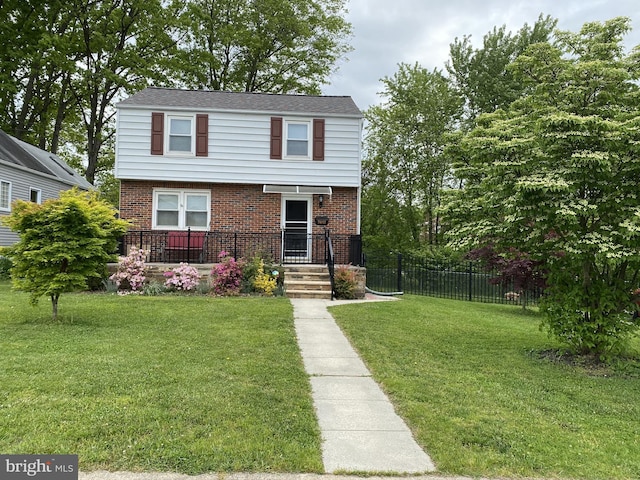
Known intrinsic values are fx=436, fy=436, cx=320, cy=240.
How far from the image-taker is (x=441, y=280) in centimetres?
1530

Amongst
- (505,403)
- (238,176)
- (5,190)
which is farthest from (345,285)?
(5,190)

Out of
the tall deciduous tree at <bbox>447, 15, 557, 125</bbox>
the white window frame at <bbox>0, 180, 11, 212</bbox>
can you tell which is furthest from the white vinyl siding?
the tall deciduous tree at <bbox>447, 15, 557, 125</bbox>

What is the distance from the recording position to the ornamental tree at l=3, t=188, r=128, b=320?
22.3 ft

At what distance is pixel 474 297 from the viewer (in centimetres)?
1514

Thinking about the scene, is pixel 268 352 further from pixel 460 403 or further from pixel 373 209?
pixel 373 209

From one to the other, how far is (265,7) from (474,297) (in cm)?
2051

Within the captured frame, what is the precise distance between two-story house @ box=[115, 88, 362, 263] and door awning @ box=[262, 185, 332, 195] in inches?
1.3

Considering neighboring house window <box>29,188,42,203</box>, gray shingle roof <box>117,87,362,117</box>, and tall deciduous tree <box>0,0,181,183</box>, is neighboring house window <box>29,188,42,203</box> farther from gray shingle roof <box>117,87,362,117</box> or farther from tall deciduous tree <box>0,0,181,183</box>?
gray shingle roof <box>117,87,362,117</box>

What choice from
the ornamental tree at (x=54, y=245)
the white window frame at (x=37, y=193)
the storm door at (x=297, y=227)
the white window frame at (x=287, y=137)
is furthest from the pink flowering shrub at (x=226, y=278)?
the white window frame at (x=37, y=193)

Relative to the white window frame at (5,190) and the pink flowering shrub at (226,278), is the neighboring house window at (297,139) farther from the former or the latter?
the white window frame at (5,190)

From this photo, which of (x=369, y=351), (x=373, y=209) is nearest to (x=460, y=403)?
(x=369, y=351)

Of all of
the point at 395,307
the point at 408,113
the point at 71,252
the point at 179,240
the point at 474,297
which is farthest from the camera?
the point at 408,113

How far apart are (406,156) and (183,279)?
55.9ft

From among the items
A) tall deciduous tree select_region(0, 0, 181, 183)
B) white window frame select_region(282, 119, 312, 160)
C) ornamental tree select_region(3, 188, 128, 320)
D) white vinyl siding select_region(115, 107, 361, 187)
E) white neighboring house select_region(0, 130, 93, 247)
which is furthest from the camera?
tall deciduous tree select_region(0, 0, 181, 183)
